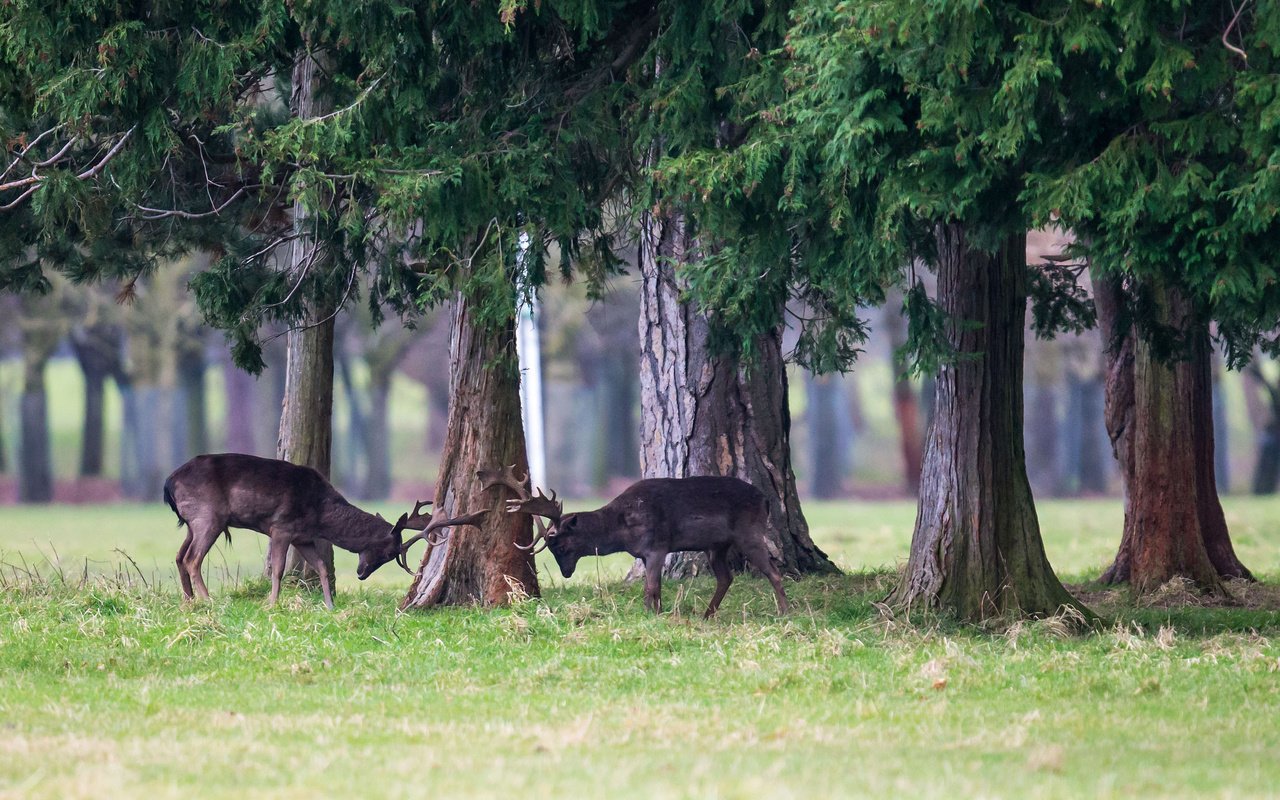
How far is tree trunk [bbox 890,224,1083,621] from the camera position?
14031mm

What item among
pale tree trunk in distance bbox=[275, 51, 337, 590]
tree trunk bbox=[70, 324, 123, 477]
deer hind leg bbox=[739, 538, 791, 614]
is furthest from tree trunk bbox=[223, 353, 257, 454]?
deer hind leg bbox=[739, 538, 791, 614]

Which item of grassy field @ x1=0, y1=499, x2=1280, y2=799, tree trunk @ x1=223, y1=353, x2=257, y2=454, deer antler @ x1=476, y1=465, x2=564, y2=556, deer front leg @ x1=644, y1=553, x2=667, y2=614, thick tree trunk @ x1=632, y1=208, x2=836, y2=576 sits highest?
tree trunk @ x1=223, y1=353, x2=257, y2=454

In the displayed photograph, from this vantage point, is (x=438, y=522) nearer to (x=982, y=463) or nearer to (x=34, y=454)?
(x=982, y=463)

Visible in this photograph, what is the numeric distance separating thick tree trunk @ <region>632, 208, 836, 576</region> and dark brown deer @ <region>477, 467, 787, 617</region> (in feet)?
10.8

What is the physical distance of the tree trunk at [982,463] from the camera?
14031 millimetres

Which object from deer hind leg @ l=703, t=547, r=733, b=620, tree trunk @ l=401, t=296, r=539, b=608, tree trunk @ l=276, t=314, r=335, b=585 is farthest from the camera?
tree trunk @ l=276, t=314, r=335, b=585

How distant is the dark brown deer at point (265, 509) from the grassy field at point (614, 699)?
1.90ft

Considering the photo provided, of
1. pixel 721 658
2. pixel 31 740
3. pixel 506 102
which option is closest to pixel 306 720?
pixel 31 740

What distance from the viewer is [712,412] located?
1819cm

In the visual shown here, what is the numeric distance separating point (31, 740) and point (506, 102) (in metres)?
7.27

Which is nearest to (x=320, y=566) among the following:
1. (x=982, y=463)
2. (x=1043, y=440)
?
(x=982, y=463)

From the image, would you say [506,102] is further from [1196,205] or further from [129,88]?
[1196,205]

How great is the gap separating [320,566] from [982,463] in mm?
6275

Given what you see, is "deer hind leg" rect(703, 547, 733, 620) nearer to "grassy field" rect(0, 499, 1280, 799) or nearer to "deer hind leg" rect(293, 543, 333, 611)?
"grassy field" rect(0, 499, 1280, 799)
